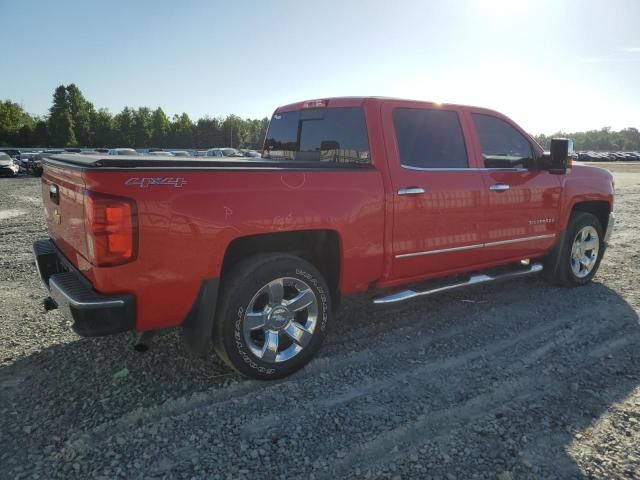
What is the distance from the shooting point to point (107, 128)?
79375 mm

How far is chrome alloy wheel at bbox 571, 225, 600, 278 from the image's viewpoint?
5.39 m

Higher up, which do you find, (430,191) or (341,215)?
(430,191)

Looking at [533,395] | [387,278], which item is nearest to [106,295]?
[387,278]

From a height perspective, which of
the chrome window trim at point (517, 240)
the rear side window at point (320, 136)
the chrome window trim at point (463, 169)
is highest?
the rear side window at point (320, 136)

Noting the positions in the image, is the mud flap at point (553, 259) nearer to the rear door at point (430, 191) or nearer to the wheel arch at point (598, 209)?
the wheel arch at point (598, 209)

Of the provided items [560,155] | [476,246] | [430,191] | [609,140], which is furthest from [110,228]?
[609,140]

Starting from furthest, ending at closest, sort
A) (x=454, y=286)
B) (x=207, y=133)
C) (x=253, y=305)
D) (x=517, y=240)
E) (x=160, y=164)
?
(x=207, y=133), (x=517, y=240), (x=454, y=286), (x=253, y=305), (x=160, y=164)

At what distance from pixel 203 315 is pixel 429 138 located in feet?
7.93

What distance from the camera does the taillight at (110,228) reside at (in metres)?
2.46

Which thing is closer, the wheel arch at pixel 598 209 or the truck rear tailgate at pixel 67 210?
the truck rear tailgate at pixel 67 210

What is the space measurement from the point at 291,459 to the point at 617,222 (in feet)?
35.1

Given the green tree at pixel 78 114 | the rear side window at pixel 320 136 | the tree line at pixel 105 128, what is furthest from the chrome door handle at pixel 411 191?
the green tree at pixel 78 114

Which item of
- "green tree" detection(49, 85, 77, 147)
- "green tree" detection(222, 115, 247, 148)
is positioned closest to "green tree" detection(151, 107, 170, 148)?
"green tree" detection(222, 115, 247, 148)

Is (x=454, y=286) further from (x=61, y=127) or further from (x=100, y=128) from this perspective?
(x=100, y=128)
